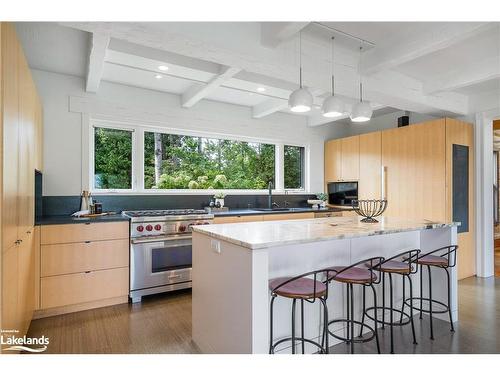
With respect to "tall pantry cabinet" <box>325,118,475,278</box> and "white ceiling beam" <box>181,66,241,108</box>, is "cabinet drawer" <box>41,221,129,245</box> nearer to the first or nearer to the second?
"white ceiling beam" <box>181,66,241,108</box>

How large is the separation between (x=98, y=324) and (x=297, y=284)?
74.3 inches

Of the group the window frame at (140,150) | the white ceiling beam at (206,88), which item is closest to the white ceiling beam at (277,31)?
the white ceiling beam at (206,88)

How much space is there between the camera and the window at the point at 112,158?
3.86m

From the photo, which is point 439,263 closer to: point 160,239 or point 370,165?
point 370,165

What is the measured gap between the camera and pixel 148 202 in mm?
4031

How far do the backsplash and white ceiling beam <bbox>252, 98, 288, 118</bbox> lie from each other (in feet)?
4.25

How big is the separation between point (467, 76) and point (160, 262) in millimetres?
3930

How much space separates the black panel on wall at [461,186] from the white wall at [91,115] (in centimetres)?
280

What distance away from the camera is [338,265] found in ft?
7.86

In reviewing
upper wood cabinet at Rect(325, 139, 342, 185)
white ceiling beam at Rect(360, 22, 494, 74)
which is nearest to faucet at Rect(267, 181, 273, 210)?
upper wood cabinet at Rect(325, 139, 342, 185)

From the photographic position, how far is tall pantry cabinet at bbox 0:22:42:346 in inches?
60.4

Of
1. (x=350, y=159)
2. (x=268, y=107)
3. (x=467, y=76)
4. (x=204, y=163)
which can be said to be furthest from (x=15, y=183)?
(x=350, y=159)
